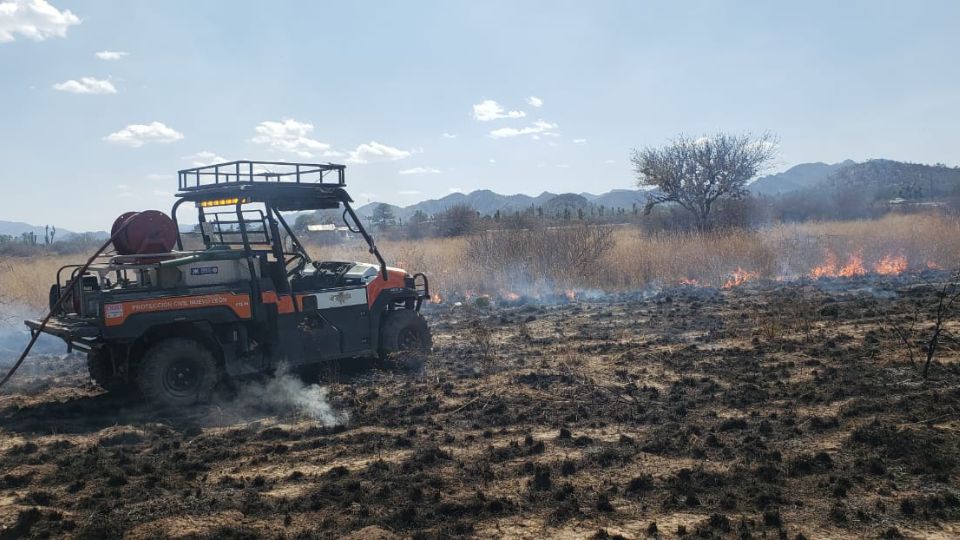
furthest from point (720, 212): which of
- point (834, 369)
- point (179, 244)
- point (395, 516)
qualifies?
point (395, 516)

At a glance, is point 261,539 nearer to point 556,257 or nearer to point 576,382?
point 576,382

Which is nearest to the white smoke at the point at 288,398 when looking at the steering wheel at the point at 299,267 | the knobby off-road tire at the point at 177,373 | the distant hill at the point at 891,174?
the knobby off-road tire at the point at 177,373

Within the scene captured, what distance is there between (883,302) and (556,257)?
8.16 metres

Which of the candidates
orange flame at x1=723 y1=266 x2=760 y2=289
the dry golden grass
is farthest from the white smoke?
orange flame at x1=723 y1=266 x2=760 y2=289

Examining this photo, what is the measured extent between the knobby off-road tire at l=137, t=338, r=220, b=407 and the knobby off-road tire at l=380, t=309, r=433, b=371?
2353mm

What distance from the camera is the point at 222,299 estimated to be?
26.1 feet

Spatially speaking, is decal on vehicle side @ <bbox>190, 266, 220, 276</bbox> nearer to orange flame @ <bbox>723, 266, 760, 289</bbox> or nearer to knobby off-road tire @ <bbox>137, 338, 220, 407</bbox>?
knobby off-road tire @ <bbox>137, 338, 220, 407</bbox>

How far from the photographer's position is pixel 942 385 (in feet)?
24.4

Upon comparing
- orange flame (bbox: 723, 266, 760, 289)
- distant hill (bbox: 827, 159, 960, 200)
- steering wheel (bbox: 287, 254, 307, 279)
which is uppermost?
distant hill (bbox: 827, 159, 960, 200)

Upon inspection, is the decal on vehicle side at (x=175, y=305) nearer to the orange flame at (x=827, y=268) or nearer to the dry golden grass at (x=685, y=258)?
the dry golden grass at (x=685, y=258)

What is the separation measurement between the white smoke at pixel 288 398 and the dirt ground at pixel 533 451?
111mm

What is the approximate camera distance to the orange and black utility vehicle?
24.9ft

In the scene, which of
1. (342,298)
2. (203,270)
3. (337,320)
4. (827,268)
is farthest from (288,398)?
(827,268)

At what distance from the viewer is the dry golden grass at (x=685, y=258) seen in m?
19.2
